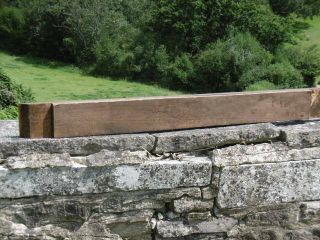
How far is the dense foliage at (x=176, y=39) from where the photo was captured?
17.9 meters

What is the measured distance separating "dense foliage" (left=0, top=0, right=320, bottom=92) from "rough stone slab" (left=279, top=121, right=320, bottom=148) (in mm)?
13978

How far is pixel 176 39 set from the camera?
20.2 meters

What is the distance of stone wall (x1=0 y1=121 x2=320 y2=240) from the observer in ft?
8.61

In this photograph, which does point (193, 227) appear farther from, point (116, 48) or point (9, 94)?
point (116, 48)

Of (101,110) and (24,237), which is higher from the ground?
(101,110)

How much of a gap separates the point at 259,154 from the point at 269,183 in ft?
0.51

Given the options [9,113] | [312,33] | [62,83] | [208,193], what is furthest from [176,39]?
[208,193]

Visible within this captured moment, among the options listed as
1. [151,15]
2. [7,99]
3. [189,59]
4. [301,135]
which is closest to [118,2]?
[151,15]

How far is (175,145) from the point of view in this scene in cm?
278

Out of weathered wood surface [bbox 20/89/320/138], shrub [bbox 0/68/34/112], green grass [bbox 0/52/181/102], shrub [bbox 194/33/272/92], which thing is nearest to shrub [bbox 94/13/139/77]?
green grass [bbox 0/52/181/102]

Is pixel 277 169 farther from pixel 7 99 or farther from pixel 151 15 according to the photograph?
pixel 151 15

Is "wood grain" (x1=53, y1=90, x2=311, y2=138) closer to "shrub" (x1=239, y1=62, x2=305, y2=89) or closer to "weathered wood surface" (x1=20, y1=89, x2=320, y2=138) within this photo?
"weathered wood surface" (x1=20, y1=89, x2=320, y2=138)

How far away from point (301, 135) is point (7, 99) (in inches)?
262

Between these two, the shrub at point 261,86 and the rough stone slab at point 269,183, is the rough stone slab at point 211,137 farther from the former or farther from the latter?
the shrub at point 261,86
